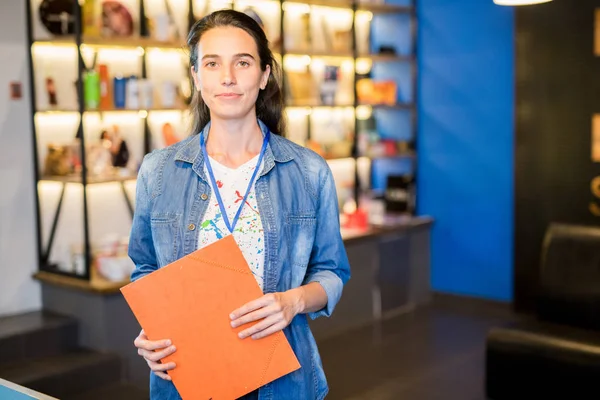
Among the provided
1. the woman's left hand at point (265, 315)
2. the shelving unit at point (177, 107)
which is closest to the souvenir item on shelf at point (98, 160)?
the shelving unit at point (177, 107)

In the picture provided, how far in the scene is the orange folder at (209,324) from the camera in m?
1.64

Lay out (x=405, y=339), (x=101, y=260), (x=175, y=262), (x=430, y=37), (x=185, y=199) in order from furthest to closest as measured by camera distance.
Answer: (x=430, y=37) < (x=405, y=339) < (x=101, y=260) < (x=185, y=199) < (x=175, y=262)

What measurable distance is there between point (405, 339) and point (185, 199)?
4084 millimetres

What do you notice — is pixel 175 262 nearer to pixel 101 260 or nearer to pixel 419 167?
pixel 101 260

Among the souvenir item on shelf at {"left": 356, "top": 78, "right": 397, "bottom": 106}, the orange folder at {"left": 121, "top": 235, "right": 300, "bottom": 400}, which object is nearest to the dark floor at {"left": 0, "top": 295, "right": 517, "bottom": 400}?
the souvenir item on shelf at {"left": 356, "top": 78, "right": 397, "bottom": 106}

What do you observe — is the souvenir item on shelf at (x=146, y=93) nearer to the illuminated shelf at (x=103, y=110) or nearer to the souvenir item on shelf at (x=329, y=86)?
the illuminated shelf at (x=103, y=110)

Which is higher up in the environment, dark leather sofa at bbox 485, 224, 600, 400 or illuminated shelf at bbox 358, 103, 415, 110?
illuminated shelf at bbox 358, 103, 415, 110

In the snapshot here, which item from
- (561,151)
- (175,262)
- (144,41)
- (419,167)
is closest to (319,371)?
(175,262)

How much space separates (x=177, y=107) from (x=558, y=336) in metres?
2.78

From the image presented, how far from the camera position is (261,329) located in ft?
5.44

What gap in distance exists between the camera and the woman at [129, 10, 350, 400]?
174 cm

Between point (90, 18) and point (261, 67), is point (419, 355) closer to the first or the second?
point (90, 18)

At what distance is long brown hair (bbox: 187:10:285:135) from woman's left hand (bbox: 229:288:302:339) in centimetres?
49

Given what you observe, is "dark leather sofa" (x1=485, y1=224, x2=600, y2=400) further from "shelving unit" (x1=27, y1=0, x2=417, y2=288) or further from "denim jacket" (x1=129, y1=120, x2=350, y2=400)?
"denim jacket" (x1=129, y1=120, x2=350, y2=400)
